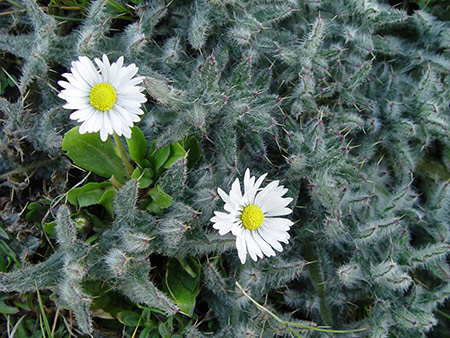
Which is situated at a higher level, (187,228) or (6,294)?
(187,228)

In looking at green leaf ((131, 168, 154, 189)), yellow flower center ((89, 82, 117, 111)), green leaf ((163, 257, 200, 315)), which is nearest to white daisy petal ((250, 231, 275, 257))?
green leaf ((163, 257, 200, 315))

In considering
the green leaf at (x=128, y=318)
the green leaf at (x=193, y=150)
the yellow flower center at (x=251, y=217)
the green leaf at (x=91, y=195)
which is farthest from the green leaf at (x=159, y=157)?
the green leaf at (x=128, y=318)

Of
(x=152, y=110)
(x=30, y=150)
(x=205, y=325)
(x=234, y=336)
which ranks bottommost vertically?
(x=205, y=325)

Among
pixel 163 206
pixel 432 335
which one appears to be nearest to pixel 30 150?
pixel 163 206

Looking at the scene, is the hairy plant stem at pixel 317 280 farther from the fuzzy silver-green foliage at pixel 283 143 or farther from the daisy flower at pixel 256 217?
the daisy flower at pixel 256 217

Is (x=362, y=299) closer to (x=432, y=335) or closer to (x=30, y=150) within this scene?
(x=432, y=335)

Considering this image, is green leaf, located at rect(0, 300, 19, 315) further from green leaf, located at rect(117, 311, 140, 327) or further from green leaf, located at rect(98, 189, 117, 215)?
green leaf, located at rect(98, 189, 117, 215)
